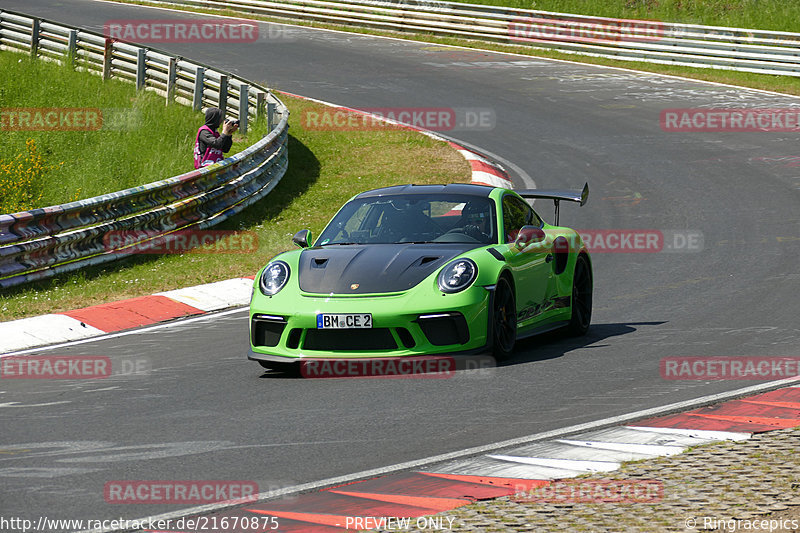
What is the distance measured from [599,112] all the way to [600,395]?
59.4 feet

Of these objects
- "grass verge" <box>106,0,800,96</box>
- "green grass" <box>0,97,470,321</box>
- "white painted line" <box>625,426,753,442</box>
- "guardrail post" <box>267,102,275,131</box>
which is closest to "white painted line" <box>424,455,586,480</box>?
"white painted line" <box>625,426,753,442</box>

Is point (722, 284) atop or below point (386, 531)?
below

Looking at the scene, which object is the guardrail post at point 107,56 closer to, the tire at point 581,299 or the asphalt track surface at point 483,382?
the asphalt track surface at point 483,382

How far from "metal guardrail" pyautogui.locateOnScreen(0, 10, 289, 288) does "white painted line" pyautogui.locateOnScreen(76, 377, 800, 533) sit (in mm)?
7437

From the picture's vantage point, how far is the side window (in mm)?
9505

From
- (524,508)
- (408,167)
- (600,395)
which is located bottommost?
(408,167)

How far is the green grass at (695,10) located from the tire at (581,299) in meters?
24.2

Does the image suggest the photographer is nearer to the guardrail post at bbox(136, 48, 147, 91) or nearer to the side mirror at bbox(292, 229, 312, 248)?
the side mirror at bbox(292, 229, 312, 248)

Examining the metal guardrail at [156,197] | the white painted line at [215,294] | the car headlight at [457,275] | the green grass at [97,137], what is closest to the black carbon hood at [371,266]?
the car headlight at [457,275]

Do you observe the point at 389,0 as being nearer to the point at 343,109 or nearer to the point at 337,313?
the point at 343,109

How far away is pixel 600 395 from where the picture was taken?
7449mm

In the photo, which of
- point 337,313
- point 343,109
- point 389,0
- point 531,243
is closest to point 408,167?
point 343,109

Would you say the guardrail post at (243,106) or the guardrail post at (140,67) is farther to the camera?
the guardrail post at (140,67)

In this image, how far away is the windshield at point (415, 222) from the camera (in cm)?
932
